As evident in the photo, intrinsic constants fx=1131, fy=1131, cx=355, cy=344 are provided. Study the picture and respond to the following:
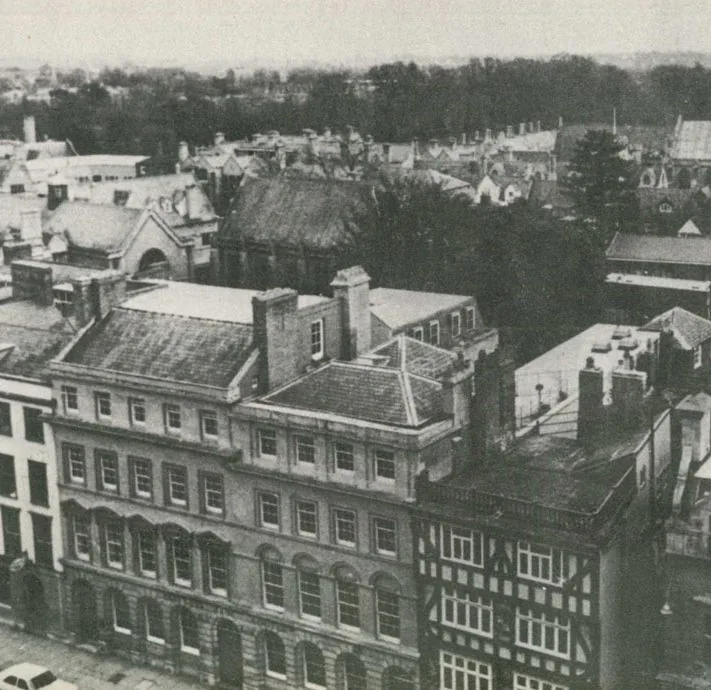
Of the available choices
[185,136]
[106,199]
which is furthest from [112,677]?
[185,136]

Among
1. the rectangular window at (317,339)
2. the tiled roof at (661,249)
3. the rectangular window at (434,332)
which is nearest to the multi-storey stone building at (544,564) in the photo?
the rectangular window at (317,339)

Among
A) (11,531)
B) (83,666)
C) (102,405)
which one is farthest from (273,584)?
(11,531)

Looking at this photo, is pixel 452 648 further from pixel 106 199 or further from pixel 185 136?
pixel 185 136

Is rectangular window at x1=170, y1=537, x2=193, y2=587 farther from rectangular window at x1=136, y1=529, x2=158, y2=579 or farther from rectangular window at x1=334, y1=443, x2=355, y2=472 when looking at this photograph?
rectangular window at x1=334, y1=443, x2=355, y2=472

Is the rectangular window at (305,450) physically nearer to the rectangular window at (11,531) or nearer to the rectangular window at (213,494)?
the rectangular window at (213,494)

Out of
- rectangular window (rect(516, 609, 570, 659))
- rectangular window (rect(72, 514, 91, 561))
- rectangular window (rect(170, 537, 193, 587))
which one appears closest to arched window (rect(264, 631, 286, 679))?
rectangular window (rect(170, 537, 193, 587))

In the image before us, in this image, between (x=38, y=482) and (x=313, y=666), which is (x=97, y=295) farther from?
(x=313, y=666)
